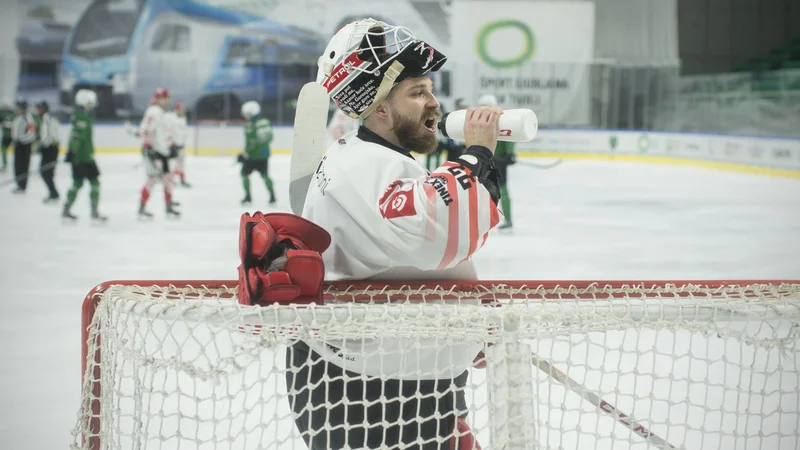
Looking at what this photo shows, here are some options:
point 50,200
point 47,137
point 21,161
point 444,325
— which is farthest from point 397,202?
point 21,161

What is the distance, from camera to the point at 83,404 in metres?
1.15

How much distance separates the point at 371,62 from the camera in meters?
1.28

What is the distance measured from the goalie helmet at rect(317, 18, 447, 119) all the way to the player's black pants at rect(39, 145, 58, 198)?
8169 millimetres

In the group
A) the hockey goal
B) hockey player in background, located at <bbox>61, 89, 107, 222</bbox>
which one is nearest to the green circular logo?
hockey player in background, located at <bbox>61, 89, 107, 222</bbox>

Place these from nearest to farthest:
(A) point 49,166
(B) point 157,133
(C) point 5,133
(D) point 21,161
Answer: (B) point 157,133 → (A) point 49,166 → (D) point 21,161 → (C) point 5,133

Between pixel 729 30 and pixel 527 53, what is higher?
pixel 729 30

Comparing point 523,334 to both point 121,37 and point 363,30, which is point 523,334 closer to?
point 363,30

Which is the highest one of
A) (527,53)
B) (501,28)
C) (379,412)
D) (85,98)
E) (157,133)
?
(501,28)

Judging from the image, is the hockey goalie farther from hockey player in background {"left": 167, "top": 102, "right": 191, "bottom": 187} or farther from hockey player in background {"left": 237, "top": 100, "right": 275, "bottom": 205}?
hockey player in background {"left": 237, "top": 100, "right": 275, "bottom": 205}

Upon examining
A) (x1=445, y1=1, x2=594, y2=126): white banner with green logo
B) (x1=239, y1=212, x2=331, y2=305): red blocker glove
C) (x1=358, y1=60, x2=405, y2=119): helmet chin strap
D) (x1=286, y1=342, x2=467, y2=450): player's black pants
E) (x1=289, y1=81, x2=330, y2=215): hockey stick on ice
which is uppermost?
(x1=445, y1=1, x2=594, y2=126): white banner with green logo

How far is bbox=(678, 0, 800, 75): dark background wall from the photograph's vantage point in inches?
718

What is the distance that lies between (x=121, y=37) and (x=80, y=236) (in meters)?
12.2

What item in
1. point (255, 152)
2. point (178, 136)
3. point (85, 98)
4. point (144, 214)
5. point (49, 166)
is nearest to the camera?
point (85, 98)

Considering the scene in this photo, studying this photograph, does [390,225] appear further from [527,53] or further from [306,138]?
[527,53]
